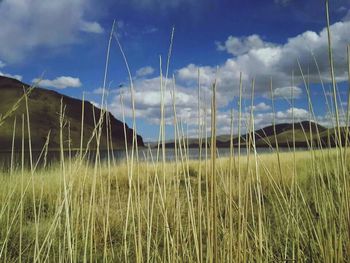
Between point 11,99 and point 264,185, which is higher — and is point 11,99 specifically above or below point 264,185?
above

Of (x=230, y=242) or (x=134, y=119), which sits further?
(x=134, y=119)

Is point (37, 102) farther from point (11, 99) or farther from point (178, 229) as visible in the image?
point (178, 229)

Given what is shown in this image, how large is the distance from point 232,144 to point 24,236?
2438 mm

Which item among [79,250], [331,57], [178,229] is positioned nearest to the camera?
[331,57]

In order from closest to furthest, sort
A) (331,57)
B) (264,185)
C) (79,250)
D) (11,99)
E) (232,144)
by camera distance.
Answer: (331,57) < (232,144) < (79,250) < (264,185) < (11,99)

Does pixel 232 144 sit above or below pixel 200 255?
above

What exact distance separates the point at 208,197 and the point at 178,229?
0.30 metres

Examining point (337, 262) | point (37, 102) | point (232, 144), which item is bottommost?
point (337, 262)

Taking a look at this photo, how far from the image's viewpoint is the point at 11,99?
10206 centimetres

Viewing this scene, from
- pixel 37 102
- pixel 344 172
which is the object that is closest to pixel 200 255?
pixel 344 172

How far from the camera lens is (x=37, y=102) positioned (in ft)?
338

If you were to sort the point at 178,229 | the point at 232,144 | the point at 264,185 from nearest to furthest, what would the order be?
the point at 232,144 → the point at 178,229 → the point at 264,185

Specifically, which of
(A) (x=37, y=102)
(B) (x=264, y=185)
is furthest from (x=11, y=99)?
(B) (x=264, y=185)

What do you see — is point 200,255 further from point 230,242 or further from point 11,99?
point 11,99
